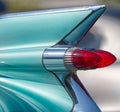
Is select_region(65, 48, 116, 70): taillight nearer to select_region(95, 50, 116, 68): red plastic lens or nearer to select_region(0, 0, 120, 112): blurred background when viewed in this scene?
select_region(95, 50, 116, 68): red plastic lens

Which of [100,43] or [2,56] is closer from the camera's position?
[2,56]

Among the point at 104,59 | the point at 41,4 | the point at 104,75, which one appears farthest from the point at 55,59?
the point at 41,4

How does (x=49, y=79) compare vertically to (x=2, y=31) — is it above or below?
below

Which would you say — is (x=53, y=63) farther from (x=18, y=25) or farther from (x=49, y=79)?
(x=18, y=25)

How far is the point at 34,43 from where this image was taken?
2.23m

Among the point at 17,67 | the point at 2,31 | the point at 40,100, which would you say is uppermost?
the point at 2,31

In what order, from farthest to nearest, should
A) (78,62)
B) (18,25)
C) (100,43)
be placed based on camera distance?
(100,43) → (18,25) → (78,62)

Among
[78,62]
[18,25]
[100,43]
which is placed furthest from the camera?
[100,43]

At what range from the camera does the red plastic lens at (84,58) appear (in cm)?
211

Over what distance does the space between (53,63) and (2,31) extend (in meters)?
0.34

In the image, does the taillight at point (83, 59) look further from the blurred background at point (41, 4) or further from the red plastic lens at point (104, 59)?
the blurred background at point (41, 4)

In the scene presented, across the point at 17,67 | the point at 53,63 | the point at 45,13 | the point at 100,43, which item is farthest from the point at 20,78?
the point at 100,43

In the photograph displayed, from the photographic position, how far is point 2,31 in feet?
7.50

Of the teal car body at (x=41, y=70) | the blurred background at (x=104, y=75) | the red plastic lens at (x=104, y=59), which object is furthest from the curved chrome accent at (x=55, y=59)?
the blurred background at (x=104, y=75)
